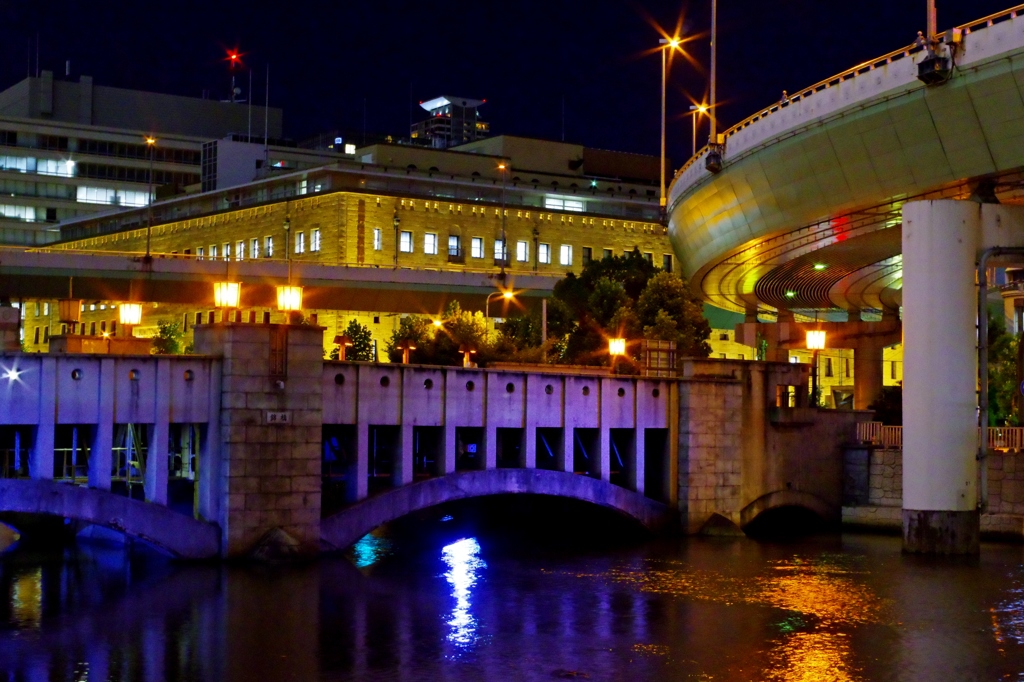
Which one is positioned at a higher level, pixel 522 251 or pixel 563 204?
pixel 563 204

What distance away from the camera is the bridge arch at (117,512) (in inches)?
1512

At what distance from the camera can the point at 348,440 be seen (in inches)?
1845

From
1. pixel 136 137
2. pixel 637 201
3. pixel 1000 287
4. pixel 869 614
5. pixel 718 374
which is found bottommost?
pixel 869 614

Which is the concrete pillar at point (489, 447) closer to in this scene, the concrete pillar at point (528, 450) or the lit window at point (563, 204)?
the concrete pillar at point (528, 450)

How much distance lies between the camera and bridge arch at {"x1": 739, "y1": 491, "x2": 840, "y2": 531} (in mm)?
55688

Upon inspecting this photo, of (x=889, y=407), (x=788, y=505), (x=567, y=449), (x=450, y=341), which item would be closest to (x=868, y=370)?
(x=889, y=407)

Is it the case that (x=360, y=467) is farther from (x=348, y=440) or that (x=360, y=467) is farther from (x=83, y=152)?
(x=83, y=152)

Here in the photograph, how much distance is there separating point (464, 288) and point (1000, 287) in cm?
4370

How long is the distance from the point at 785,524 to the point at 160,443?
1172 inches

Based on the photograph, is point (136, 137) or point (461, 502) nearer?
point (461, 502)

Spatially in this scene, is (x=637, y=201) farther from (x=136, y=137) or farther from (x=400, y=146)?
(x=136, y=137)

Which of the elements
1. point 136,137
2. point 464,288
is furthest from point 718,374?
point 136,137

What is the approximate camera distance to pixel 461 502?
220 ft

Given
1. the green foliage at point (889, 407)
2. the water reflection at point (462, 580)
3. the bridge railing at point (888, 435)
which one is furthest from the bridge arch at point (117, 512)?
the green foliage at point (889, 407)
